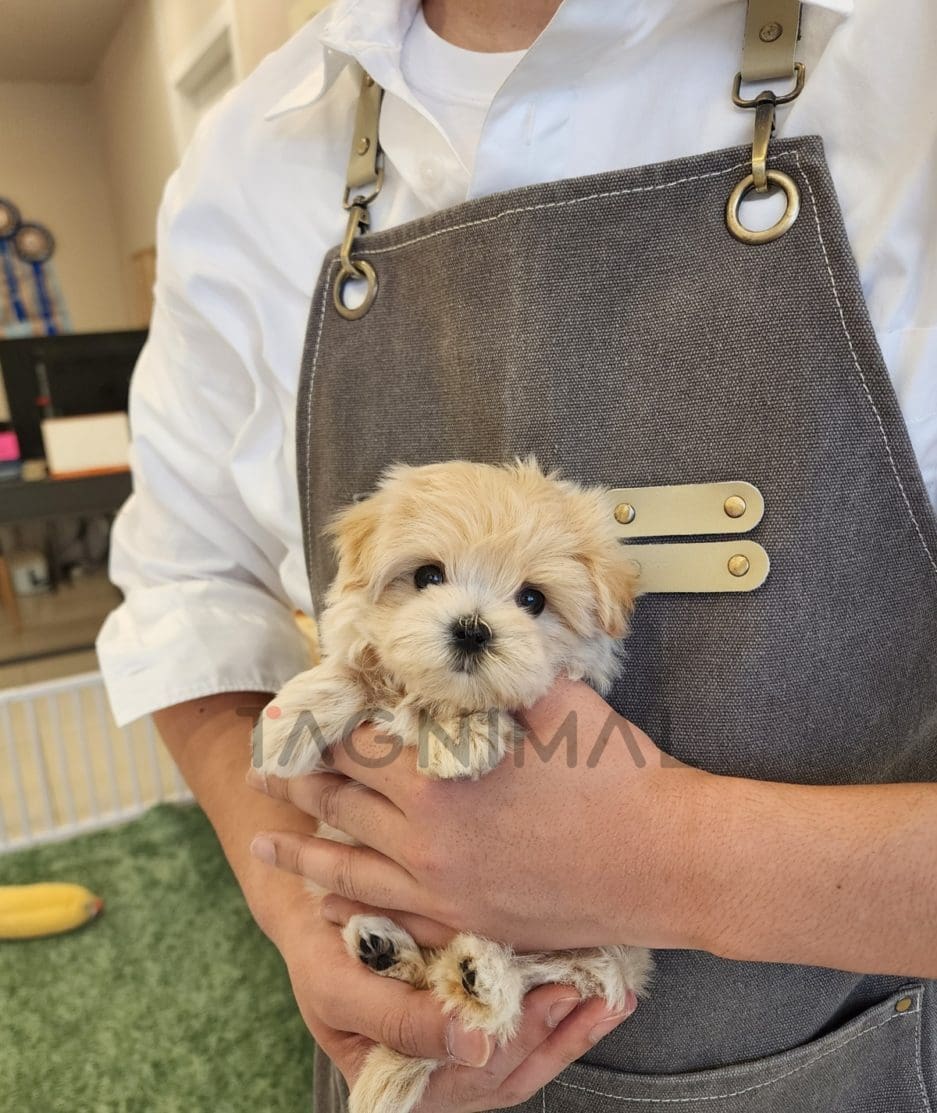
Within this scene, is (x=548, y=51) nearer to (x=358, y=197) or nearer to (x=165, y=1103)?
(x=358, y=197)

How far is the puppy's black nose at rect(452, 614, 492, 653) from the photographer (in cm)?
63

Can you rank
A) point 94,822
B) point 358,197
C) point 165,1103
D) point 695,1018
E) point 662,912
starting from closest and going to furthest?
point 662,912, point 695,1018, point 358,197, point 165,1103, point 94,822

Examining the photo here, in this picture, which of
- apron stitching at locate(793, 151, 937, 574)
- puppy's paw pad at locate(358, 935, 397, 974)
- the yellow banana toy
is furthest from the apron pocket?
the yellow banana toy

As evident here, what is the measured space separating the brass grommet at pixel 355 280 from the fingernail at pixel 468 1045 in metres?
0.66

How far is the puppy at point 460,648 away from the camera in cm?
64

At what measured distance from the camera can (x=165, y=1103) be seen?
1.07 meters

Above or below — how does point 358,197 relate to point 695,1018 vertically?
above

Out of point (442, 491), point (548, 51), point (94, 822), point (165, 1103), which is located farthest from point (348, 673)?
point (94, 822)

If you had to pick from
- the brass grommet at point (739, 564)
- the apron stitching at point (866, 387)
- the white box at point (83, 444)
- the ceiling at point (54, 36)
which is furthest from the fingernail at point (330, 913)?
the ceiling at point (54, 36)

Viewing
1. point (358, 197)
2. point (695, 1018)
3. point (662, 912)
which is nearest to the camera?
point (662, 912)

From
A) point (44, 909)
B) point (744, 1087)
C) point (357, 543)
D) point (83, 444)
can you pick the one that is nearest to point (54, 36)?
point (83, 444)

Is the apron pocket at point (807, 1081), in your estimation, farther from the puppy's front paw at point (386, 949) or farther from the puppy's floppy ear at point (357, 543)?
the puppy's floppy ear at point (357, 543)

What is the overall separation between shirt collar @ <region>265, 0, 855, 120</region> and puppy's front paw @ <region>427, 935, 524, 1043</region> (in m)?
0.77

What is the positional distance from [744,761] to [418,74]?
0.76 meters
